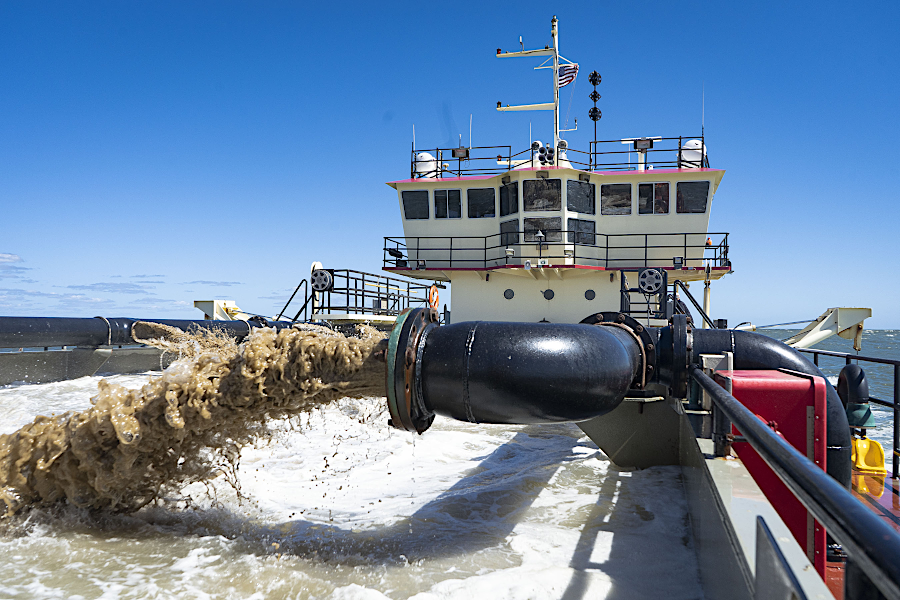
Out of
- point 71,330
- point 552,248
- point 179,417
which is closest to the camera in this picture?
point 179,417

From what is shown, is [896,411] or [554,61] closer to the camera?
[896,411]

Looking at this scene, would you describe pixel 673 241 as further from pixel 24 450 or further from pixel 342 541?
pixel 24 450

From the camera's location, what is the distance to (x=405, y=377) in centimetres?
301

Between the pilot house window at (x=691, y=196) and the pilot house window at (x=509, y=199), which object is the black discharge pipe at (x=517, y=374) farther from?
the pilot house window at (x=691, y=196)

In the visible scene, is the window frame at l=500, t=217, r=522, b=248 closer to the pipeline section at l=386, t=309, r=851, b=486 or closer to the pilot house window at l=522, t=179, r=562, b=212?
the pilot house window at l=522, t=179, r=562, b=212

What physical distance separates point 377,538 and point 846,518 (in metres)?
3.32

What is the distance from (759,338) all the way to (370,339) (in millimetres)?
3093

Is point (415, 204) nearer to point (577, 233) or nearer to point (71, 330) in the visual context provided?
point (577, 233)

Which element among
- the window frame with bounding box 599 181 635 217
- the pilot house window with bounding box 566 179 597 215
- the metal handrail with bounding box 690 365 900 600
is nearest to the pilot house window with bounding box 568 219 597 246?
the pilot house window with bounding box 566 179 597 215

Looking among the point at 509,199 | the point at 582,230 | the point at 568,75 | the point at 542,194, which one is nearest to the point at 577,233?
the point at 582,230

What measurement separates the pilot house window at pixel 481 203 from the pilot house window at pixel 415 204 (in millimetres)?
1162

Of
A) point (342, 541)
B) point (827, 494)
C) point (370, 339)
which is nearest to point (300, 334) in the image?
point (370, 339)

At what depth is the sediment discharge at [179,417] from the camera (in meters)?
3.37

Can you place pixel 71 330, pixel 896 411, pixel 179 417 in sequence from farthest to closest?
pixel 71 330, pixel 896 411, pixel 179 417
